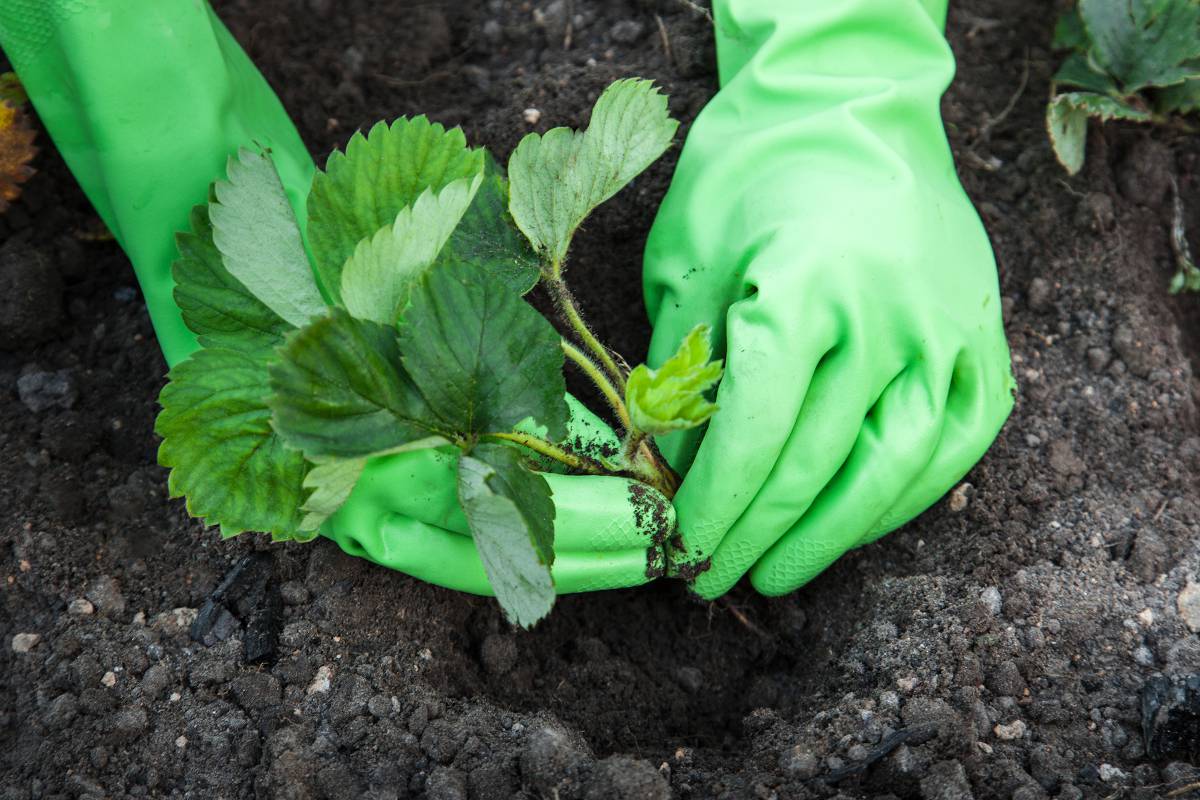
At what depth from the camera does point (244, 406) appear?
132 centimetres

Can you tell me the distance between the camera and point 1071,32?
7.02ft

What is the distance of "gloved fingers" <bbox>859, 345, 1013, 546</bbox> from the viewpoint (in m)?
1.56

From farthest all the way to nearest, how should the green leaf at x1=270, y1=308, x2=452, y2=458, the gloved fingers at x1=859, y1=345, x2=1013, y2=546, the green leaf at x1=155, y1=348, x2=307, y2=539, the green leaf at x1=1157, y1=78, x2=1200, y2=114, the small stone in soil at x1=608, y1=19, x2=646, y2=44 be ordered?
the small stone in soil at x1=608, y1=19, x2=646, y2=44, the green leaf at x1=1157, y1=78, x2=1200, y2=114, the gloved fingers at x1=859, y1=345, x2=1013, y2=546, the green leaf at x1=155, y1=348, x2=307, y2=539, the green leaf at x1=270, y1=308, x2=452, y2=458

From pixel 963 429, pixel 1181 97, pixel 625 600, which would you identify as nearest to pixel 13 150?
pixel 625 600

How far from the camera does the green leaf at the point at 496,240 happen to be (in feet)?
4.75

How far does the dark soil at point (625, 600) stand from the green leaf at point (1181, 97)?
0.08 m

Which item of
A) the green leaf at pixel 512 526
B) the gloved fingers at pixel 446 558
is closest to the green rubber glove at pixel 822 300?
the gloved fingers at pixel 446 558

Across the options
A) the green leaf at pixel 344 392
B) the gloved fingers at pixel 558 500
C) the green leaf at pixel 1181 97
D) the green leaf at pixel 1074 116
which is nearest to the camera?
the green leaf at pixel 344 392

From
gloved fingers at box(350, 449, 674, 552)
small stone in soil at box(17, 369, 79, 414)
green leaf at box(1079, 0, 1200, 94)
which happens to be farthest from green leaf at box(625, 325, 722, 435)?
green leaf at box(1079, 0, 1200, 94)

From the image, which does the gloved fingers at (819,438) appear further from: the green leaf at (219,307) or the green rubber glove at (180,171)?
the green leaf at (219,307)

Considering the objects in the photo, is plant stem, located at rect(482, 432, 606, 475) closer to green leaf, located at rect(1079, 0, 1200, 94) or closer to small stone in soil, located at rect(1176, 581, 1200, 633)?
small stone in soil, located at rect(1176, 581, 1200, 633)

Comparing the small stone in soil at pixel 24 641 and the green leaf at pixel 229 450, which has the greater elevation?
→ the green leaf at pixel 229 450

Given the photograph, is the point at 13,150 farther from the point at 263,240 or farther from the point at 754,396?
the point at 754,396

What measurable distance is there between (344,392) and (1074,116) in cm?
148
